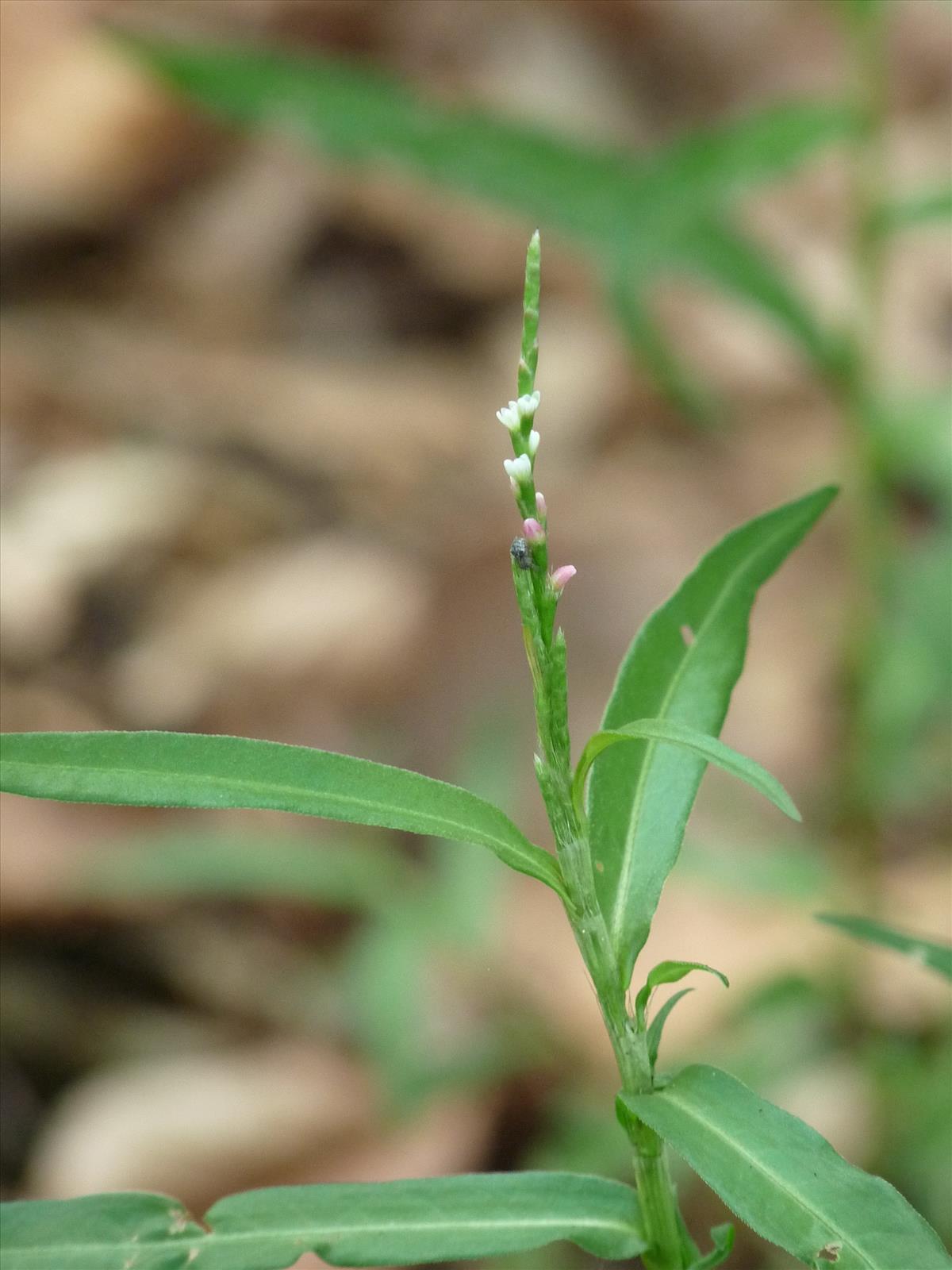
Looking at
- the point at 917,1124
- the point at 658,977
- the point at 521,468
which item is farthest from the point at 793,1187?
the point at 917,1124

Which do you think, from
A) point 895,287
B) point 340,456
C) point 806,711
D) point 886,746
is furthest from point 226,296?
point 886,746

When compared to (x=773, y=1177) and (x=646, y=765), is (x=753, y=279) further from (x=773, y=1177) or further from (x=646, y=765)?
(x=773, y=1177)

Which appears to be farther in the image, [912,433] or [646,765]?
[912,433]

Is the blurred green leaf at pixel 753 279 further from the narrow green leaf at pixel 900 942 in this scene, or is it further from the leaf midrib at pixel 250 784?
the leaf midrib at pixel 250 784

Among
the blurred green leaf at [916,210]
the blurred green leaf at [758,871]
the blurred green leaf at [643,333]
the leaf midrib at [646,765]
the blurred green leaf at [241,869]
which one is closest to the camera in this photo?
the leaf midrib at [646,765]

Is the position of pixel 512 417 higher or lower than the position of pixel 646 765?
higher

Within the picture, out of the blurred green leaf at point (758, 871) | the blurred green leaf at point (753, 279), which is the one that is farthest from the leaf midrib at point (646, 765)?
the blurred green leaf at point (758, 871)

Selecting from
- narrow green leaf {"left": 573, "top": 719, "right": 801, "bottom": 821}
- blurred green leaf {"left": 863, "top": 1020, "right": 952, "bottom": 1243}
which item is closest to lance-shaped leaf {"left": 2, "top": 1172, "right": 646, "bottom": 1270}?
narrow green leaf {"left": 573, "top": 719, "right": 801, "bottom": 821}

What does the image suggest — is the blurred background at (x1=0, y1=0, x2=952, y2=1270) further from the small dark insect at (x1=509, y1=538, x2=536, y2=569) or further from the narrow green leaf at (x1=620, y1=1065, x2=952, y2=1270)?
the small dark insect at (x1=509, y1=538, x2=536, y2=569)
